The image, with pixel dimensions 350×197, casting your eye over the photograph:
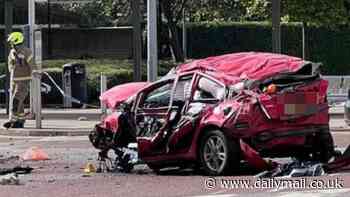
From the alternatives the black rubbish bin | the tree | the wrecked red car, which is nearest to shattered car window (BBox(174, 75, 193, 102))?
the wrecked red car

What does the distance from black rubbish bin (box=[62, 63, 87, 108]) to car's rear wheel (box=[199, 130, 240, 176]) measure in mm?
15854

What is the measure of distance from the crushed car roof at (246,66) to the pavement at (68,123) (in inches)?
308

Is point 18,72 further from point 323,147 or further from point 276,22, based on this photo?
point 323,147

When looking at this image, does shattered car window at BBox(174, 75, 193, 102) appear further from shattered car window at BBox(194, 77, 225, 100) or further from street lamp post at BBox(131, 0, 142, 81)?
street lamp post at BBox(131, 0, 142, 81)

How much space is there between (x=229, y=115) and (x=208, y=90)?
72 cm

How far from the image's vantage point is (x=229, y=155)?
11.6 m

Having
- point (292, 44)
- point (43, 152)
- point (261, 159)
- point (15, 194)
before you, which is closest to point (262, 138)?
point (261, 159)

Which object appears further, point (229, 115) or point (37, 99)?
point (37, 99)

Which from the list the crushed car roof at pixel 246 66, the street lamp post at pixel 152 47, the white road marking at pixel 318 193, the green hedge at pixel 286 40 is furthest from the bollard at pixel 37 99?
the green hedge at pixel 286 40

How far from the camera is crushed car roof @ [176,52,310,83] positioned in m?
12.0

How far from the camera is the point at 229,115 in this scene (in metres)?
11.7

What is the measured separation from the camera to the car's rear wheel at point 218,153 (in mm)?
11633

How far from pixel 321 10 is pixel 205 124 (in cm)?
1995

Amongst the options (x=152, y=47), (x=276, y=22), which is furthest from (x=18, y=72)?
(x=276, y=22)
